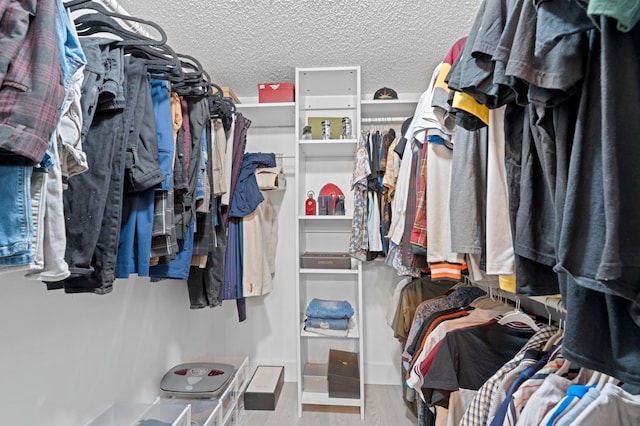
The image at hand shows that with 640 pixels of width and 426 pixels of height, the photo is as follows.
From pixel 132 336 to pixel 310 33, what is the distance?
1.75m

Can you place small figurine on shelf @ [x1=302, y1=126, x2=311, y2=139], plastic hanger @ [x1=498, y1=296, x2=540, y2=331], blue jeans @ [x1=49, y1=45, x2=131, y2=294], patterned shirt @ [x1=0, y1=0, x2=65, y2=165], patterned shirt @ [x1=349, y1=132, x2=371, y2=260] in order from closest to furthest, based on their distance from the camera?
patterned shirt @ [x1=0, y1=0, x2=65, y2=165]
blue jeans @ [x1=49, y1=45, x2=131, y2=294]
plastic hanger @ [x1=498, y1=296, x2=540, y2=331]
patterned shirt @ [x1=349, y1=132, x2=371, y2=260]
small figurine on shelf @ [x1=302, y1=126, x2=311, y2=139]

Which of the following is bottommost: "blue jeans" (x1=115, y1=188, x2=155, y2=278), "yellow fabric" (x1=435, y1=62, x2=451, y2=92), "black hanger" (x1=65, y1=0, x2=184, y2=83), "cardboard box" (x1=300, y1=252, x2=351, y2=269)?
"cardboard box" (x1=300, y1=252, x2=351, y2=269)

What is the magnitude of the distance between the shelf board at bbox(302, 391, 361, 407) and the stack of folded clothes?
1.28 feet

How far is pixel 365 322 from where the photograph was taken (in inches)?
91.8

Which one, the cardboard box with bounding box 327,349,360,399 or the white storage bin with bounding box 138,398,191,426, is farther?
the cardboard box with bounding box 327,349,360,399

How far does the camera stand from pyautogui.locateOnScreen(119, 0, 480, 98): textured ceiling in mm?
1424

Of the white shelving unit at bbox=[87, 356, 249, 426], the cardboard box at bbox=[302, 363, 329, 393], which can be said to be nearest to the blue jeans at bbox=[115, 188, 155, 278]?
the white shelving unit at bbox=[87, 356, 249, 426]

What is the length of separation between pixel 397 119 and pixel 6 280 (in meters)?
2.12

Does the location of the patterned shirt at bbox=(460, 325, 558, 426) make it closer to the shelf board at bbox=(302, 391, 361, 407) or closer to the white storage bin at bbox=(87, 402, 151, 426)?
the shelf board at bbox=(302, 391, 361, 407)

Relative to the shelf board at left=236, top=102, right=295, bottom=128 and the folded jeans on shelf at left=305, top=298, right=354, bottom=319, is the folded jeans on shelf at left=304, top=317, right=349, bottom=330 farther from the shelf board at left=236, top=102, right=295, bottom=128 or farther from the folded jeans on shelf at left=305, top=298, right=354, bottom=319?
the shelf board at left=236, top=102, right=295, bottom=128

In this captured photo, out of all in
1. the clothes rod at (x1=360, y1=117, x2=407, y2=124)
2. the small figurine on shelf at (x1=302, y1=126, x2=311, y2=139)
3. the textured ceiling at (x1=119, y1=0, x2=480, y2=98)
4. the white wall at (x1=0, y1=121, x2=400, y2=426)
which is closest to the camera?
the white wall at (x1=0, y1=121, x2=400, y2=426)

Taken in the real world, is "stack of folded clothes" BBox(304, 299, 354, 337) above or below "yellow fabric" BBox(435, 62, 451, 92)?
below

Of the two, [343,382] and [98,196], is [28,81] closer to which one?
[98,196]

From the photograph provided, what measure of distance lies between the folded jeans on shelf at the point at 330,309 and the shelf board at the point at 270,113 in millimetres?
1331
